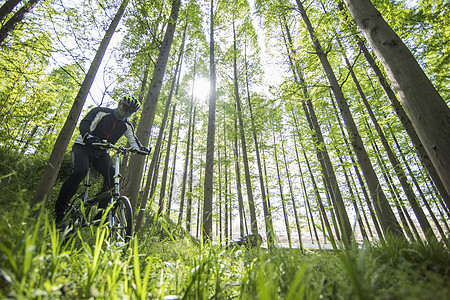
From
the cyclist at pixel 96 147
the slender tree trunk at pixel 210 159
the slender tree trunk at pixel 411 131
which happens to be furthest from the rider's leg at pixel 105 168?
the slender tree trunk at pixel 411 131

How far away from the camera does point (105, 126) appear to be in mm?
3092

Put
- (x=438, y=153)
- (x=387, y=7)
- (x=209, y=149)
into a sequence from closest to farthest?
1. (x=438, y=153)
2. (x=387, y=7)
3. (x=209, y=149)

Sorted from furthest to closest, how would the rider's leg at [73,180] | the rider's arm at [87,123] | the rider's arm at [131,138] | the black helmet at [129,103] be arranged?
the rider's arm at [131,138]
the black helmet at [129,103]
the rider's arm at [87,123]
the rider's leg at [73,180]

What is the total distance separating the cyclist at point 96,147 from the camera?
255cm

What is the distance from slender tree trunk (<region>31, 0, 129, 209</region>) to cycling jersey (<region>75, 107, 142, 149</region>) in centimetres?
70

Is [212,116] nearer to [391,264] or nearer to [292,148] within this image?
[391,264]

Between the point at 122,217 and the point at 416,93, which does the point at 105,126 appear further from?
the point at 416,93

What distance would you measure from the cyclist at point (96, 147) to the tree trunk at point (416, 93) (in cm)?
332

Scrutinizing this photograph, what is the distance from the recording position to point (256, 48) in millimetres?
12906

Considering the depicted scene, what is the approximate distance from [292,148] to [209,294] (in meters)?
18.1

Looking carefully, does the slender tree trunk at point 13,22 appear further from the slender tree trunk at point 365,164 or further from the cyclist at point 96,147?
the slender tree trunk at point 365,164

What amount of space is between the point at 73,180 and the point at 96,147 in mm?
562

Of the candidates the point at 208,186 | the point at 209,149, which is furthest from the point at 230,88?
the point at 208,186

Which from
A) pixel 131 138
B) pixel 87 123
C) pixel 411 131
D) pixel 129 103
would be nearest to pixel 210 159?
pixel 131 138
